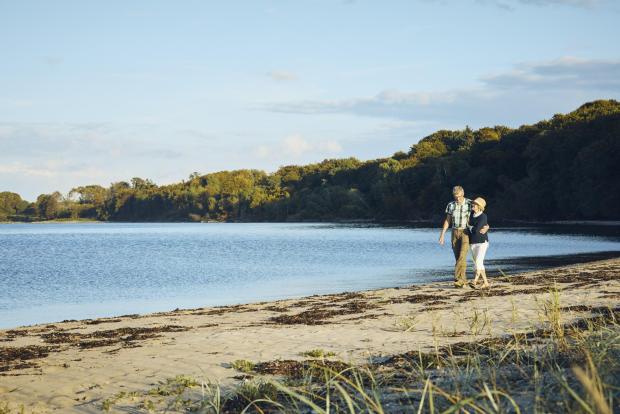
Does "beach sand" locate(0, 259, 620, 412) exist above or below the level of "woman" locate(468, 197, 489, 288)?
below

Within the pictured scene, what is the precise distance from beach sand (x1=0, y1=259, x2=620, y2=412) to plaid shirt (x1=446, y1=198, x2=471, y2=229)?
152 cm

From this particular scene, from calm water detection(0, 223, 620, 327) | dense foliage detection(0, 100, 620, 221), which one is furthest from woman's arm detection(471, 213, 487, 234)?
dense foliage detection(0, 100, 620, 221)

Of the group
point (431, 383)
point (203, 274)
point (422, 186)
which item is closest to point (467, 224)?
point (431, 383)

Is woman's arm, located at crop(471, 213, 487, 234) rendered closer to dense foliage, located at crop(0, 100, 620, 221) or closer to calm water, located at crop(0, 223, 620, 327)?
calm water, located at crop(0, 223, 620, 327)

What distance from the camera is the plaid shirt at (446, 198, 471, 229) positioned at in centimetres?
1401

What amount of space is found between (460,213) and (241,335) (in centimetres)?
557

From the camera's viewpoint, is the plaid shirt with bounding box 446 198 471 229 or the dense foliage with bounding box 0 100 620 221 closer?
the plaid shirt with bounding box 446 198 471 229

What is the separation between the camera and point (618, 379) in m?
5.30

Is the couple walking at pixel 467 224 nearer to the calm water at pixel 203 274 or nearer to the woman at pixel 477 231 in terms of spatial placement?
the woman at pixel 477 231

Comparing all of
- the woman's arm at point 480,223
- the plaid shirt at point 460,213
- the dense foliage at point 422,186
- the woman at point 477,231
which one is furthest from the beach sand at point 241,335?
the dense foliage at point 422,186

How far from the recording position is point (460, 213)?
46.1 feet

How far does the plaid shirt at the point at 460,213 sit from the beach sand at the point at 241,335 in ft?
4.99

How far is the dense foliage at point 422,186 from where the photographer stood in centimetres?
7612

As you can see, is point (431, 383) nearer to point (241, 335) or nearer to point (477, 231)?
point (241, 335)
